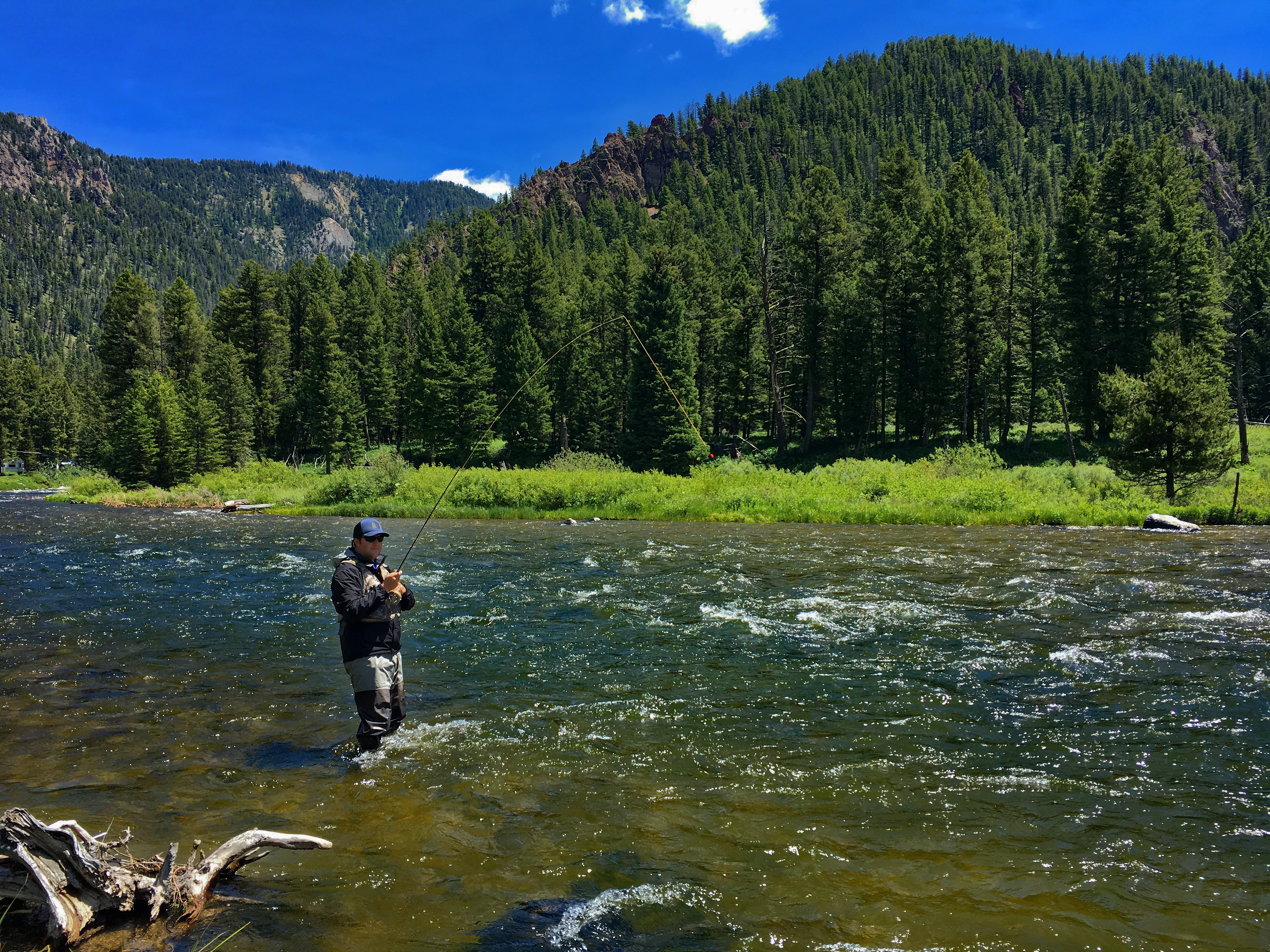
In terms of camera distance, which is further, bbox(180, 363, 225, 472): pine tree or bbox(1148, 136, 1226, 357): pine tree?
bbox(180, 363, 225, 472): pine tree

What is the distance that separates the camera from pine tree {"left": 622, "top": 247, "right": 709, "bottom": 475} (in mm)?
45594

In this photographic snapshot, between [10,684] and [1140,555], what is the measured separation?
22.8 metres

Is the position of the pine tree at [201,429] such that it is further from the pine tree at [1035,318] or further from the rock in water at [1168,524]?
the rock in water at [1168,524]

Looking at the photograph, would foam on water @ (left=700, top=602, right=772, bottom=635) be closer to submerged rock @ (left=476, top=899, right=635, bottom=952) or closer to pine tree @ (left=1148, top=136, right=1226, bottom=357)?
submerged rock @ (left=476, top=899, right=635, bottom=952)

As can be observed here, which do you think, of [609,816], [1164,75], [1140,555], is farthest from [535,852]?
[1164,75]

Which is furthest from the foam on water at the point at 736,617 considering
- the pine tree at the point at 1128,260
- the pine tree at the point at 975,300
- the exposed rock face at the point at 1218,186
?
the exposed rock face at the point at 1218,186

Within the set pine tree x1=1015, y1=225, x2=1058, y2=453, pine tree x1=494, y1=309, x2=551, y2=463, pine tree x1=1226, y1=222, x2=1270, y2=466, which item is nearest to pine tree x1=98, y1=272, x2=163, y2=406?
pine tree x1=494, y1=309, x2=551, y2=463

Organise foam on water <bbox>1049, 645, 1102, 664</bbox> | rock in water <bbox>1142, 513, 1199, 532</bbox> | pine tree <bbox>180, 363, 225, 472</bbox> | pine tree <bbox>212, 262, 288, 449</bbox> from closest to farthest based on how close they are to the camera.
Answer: foam on water <bbox>1049, 645, 1102, 664</bbox>, rock in water <bbox>1142, 513, 1199, 532</bbox>, pine tree <bbox>180, 363, 225, 472</bbox>, pine tree <bbox>212, 262, 288, 449</bbox>

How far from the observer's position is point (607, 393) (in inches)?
2340

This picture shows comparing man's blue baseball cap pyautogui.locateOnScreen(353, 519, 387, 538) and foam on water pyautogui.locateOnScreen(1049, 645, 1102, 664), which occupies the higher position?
man's blue baseball cap pyautogui.locateOnScreen(353, 519, 387, 538)

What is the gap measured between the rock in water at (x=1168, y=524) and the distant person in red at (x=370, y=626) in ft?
81.8

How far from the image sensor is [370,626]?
6.91m

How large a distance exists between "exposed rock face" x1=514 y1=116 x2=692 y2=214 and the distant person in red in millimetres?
182423

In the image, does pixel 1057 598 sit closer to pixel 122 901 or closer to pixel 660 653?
pixel 660 653
